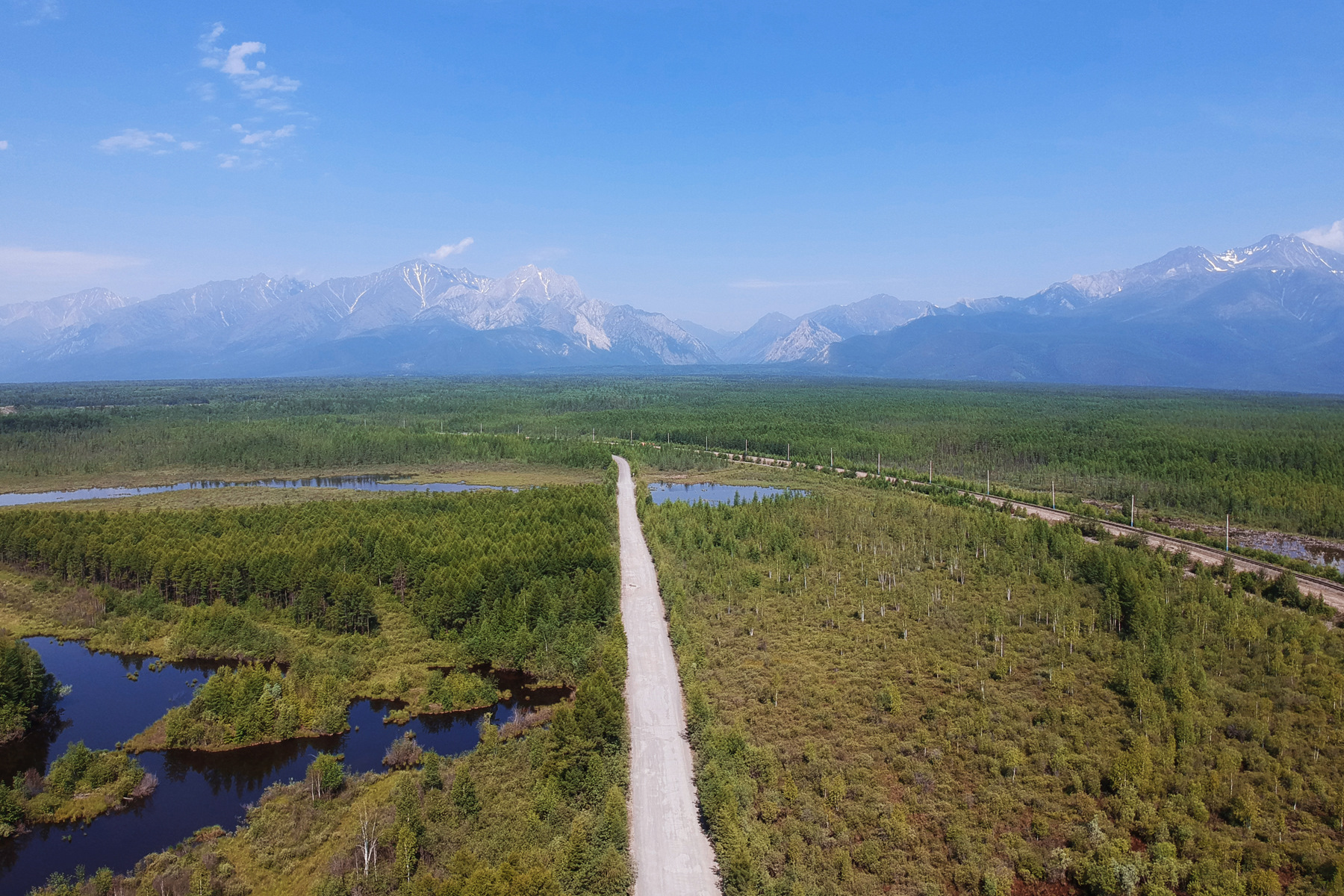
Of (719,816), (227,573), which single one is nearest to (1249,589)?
(719,816)

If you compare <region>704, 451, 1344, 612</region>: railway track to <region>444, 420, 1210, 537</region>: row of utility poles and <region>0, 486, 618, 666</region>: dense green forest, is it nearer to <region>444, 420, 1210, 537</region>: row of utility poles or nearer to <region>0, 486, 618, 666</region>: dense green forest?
<region>444, 420, 1210, 537</region>: row of utility poles

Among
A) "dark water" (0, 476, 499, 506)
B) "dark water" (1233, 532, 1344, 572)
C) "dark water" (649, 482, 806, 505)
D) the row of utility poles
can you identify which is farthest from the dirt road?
"dark water" (1233, 532, 1344, 572)

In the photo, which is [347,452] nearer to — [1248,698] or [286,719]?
[286,719]

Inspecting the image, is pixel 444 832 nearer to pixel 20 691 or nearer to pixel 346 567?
pixel 20 691

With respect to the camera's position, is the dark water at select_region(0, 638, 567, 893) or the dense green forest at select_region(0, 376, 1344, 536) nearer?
the dark water at select_region(0, 638, 567, 893)

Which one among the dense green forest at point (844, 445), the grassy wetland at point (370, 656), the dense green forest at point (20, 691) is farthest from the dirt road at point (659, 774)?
the dense green forest at point (844, 445)

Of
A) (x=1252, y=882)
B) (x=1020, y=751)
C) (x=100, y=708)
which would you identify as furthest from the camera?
(x=100, y=708)
